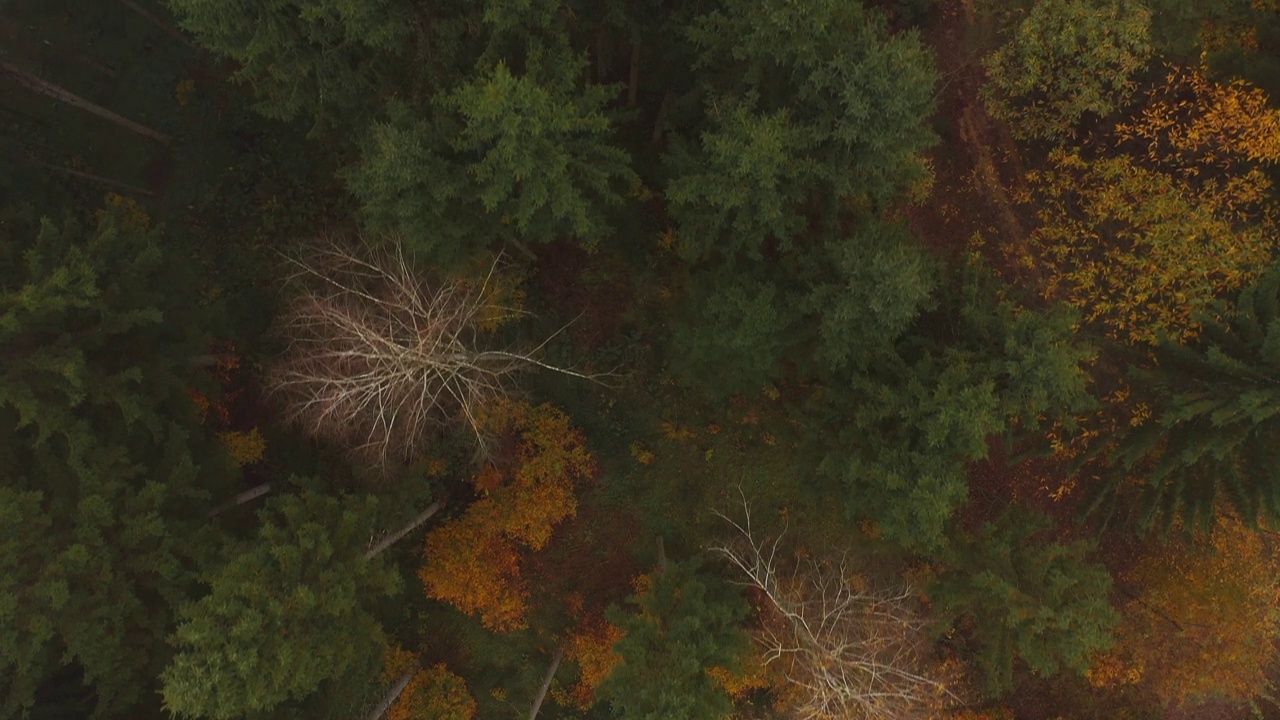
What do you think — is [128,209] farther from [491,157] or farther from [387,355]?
[491,157]

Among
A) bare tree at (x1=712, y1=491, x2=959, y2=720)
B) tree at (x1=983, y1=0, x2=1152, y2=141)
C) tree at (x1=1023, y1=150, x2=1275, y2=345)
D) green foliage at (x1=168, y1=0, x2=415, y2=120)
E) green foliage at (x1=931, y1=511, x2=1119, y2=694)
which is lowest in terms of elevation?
bare tree at (x1=712, y1=491, x2=959, y2=720)

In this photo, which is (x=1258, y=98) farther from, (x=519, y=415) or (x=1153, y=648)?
(x=519, y=415)

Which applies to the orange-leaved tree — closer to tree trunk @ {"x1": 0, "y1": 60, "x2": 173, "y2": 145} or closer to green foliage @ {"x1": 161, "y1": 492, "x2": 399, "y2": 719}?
green foliage @ {"x1": 161, "y1": 492, "x2": 399, "y2": 719}

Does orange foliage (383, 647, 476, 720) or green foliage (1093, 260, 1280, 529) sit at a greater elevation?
green foliage (1093, 260, 1280, 529)

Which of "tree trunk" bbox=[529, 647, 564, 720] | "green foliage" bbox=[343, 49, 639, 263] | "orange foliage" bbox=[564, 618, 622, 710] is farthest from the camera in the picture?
"tree trunk" bbox=[529, 647, 564, 720]

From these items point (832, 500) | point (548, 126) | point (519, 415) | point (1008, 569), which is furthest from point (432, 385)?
point (1008, 569)

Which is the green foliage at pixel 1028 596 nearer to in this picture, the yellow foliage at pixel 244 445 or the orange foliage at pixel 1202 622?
the orange foliage at pixel 1202 622

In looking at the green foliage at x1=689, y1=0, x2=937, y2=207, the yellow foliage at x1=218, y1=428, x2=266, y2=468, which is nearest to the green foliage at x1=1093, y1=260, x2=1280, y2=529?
the green foliage at x1=689, y1=0, x2=937, y2=207
